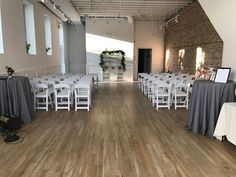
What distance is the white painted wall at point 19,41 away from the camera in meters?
6.38

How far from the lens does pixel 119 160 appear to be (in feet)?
11.0

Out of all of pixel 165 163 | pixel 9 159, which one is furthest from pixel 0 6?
pixel 165 163

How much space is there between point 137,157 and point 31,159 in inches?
64.4

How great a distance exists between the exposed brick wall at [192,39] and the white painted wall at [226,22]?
1013 millimetres

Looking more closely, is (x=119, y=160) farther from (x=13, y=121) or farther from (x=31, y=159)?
(x=13, y=121)

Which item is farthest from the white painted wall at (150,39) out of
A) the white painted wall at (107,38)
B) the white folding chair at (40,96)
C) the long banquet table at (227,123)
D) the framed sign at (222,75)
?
the long banquet table at (227,123)

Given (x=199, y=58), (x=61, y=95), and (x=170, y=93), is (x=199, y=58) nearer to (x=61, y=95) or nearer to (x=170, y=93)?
(x=170, y=93)

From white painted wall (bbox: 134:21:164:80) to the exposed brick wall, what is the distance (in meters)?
0.95

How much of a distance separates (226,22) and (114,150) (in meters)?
4.53

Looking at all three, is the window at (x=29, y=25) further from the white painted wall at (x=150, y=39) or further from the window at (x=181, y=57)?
the white painted wall at (x=150, y=39)

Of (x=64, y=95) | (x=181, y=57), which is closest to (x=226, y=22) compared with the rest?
(x=64, y=95)

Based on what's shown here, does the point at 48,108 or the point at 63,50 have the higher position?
the point at 63,50

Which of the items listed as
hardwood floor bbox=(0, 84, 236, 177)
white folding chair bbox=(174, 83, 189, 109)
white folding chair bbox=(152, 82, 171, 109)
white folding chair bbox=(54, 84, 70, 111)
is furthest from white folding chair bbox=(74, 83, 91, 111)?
white folding chair bbox=(174, 83, 189, 109)

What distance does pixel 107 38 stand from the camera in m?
14.5
